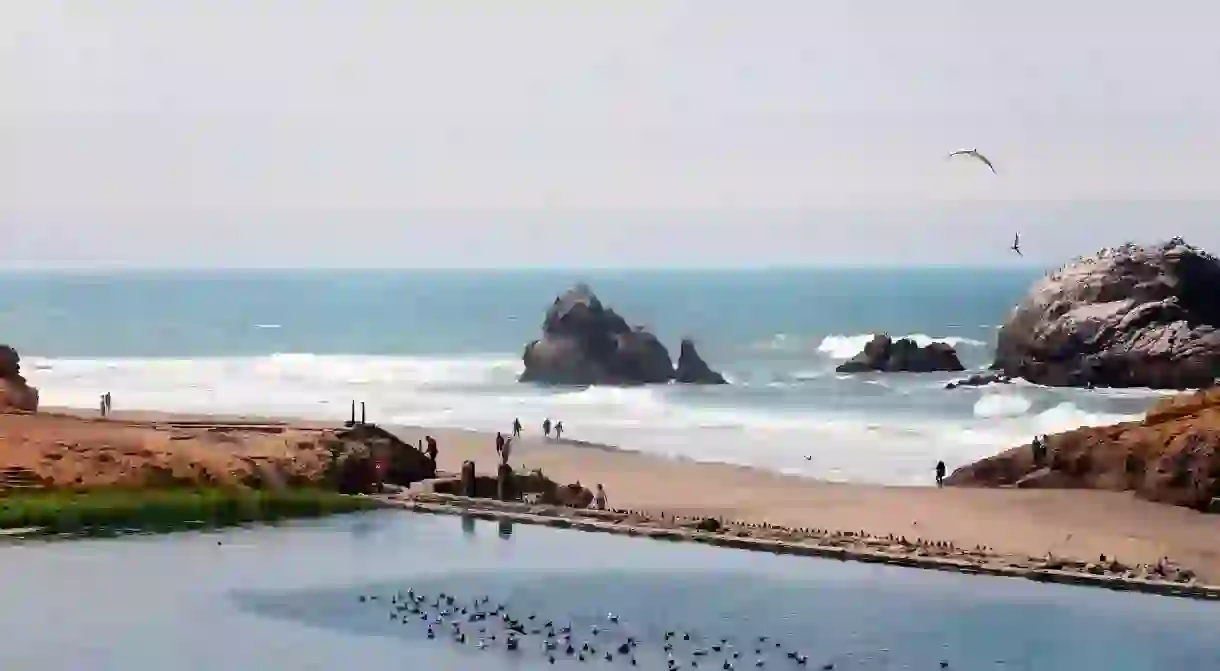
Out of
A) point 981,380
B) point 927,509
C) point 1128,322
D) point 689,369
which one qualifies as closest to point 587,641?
point 927,509

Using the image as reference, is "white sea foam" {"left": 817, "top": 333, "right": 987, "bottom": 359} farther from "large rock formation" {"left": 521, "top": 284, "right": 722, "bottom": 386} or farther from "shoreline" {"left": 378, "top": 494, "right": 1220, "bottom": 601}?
"shoreline" {"left": 378, "top": 494, "right": 1220, "bottom": 601}

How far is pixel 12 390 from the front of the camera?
4138 cm

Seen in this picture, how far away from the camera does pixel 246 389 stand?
70.6 meters

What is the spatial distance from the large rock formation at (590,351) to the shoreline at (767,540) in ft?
133

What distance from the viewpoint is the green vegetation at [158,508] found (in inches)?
1002

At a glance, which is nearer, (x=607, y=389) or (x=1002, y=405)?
(x=1002, y=405)

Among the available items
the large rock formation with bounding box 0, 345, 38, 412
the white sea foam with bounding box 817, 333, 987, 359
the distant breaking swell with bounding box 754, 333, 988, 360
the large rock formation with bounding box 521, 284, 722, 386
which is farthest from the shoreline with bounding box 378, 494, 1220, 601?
the white sea foam with bounding box 817, 333, 987, 359

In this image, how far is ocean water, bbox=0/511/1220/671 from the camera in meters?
18.3

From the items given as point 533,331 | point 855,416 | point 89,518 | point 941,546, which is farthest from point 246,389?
point 533,331

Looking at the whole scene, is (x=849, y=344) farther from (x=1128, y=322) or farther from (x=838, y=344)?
(x=1128, y=322)

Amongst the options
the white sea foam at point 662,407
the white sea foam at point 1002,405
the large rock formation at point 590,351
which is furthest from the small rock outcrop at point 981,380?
→ the large rock formation at point 590,351

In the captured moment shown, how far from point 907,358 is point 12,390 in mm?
45090

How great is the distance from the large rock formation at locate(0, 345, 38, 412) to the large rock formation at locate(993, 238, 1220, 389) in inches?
1538

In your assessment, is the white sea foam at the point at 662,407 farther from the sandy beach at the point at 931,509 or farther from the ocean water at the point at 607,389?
the sandy beach at the point at 931,509
